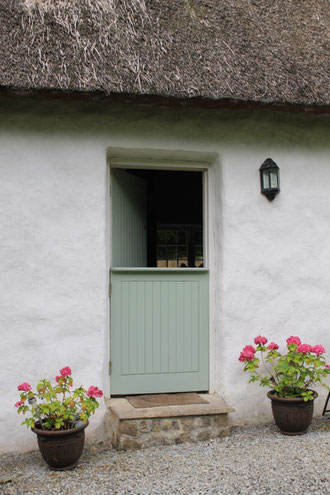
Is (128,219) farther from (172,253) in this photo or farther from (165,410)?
(165,410)

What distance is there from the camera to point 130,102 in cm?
395

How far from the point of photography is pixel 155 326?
440 centimetres

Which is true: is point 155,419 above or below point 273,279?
below

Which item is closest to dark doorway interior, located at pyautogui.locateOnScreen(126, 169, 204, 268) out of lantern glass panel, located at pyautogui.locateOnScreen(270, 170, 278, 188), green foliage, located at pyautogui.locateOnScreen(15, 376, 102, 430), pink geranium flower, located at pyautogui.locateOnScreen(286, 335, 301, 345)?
lantern glass panel, located at pyautogui.locateOnScreen(270, 170, 278, 188)

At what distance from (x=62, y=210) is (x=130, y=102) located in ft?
3.38

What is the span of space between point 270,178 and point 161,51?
1.42m

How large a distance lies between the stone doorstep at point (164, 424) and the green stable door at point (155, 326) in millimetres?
401

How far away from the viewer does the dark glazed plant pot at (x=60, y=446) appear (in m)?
3.34

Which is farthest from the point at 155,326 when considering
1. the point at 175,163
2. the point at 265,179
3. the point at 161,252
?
the point at 161,252

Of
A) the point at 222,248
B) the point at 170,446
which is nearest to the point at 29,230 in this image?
the point at 222,248

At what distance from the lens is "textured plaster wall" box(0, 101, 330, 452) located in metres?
3.93

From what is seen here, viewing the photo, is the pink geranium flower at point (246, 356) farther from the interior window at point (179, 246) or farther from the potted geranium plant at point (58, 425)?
the interior window at point (179, 246)

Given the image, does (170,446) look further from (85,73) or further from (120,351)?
(85,73)

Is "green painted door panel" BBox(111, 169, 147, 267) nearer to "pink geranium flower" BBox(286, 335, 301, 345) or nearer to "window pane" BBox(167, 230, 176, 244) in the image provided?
"window pane" BBox(167, 230, 176, 244)
